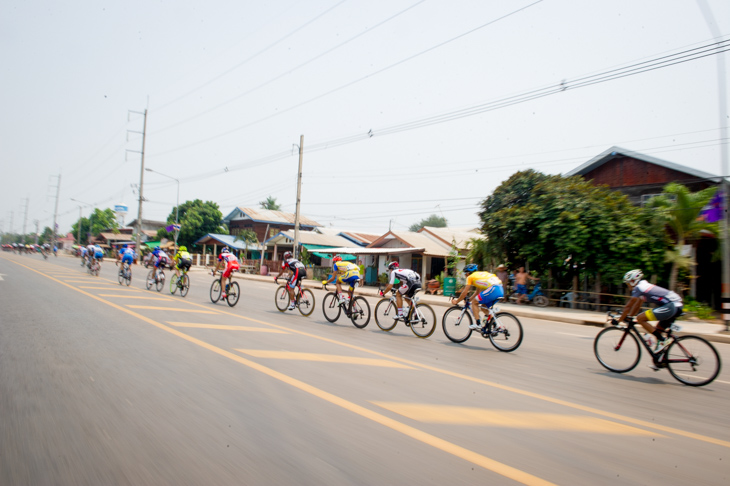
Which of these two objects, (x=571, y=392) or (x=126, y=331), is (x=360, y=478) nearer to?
(x=571, y=392)

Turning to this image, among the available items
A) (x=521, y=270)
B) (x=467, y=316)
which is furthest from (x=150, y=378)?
(x=521, y=270)

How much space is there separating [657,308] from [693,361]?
2.88 feet

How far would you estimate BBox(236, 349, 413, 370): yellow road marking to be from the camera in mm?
7020

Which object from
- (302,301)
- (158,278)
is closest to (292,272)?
(302,301)

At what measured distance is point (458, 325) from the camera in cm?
987

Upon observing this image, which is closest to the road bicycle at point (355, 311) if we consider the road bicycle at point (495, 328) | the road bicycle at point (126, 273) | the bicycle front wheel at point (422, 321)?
the bicycle front wheel at point (422, 321)

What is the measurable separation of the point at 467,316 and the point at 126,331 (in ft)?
21.8

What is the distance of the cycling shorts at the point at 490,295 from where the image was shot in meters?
9.33

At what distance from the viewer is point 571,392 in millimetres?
6094

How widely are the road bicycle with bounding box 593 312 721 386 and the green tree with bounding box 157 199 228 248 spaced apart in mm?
57675

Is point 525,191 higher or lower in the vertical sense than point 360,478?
higher

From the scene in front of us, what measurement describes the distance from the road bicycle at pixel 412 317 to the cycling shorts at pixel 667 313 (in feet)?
14.0

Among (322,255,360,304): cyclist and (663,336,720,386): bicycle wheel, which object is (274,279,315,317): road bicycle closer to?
(322,255,360,304): cyclist

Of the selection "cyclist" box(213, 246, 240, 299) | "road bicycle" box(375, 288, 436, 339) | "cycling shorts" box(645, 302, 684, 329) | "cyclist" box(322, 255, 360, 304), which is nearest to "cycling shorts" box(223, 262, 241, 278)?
"cyclist" box(213, 246, 240, 299)
